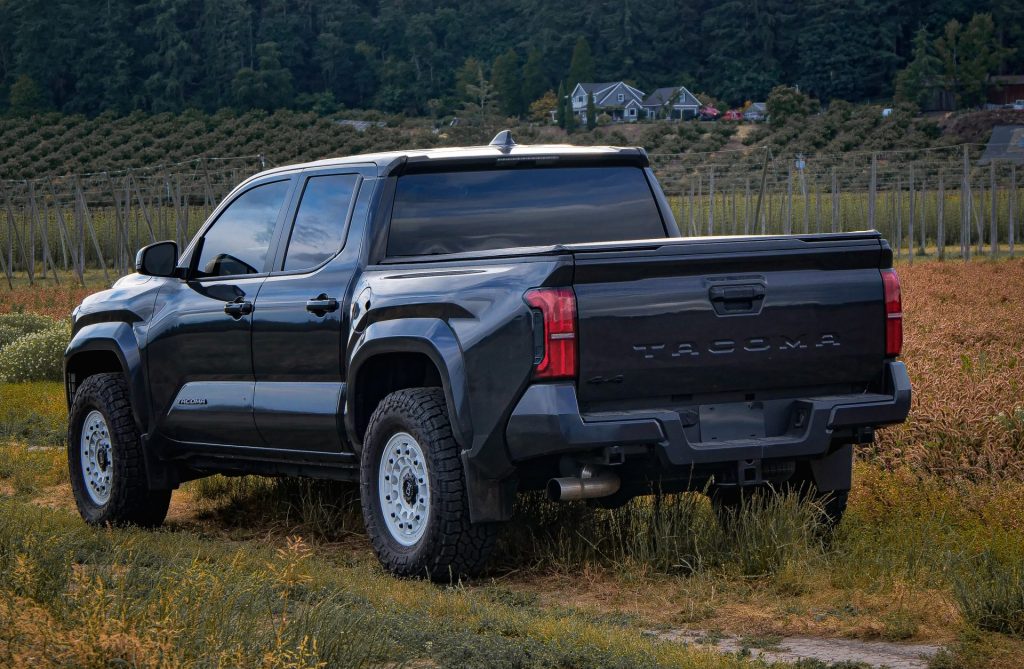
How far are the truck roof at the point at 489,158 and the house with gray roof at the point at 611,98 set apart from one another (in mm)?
118134

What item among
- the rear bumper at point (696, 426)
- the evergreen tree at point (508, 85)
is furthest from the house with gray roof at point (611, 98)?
the rear bumper at point (696, 426)

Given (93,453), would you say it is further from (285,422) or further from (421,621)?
(421,621)

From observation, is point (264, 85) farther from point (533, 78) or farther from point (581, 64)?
point (581, 64)

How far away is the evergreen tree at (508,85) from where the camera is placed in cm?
12681

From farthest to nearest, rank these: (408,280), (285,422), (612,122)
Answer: (612,122) → (285,422) → (408,280)

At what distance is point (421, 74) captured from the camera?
433ft

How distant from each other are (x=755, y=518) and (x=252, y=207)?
3.42 metres

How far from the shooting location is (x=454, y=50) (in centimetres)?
14050

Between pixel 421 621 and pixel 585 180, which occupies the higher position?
pixel 585 180

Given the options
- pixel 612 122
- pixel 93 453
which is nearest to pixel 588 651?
pixel 93 453

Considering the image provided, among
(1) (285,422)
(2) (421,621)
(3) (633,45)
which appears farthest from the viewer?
(3) (633,45)

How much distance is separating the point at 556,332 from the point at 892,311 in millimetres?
1752

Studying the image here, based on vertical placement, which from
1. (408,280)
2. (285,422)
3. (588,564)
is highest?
(408,280)

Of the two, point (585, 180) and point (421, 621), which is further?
point (585, 180)
